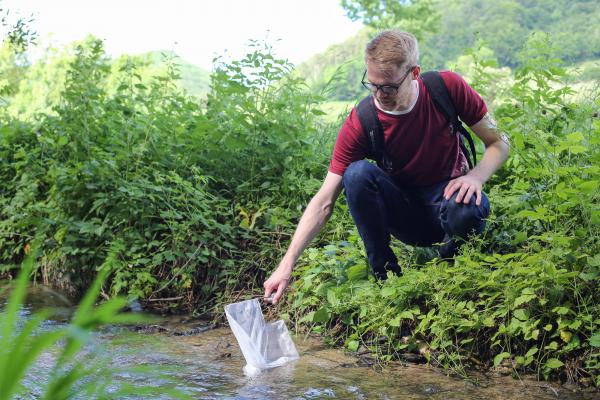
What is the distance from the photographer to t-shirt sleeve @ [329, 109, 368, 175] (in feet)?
12.8

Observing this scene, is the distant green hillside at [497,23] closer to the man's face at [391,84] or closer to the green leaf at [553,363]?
the man's face at [391,84]

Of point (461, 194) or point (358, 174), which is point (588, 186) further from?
point (358, 174)

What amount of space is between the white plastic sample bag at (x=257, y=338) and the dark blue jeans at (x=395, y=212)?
27.4 inches

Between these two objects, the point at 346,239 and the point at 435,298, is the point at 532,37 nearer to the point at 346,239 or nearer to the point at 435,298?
the point at 346,239

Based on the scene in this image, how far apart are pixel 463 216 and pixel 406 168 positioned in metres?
0.41

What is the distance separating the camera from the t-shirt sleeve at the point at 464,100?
3855 mm

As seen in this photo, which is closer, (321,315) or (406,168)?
(406,168)

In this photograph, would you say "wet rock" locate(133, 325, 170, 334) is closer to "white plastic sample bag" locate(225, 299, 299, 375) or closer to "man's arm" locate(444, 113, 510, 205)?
"white plastic sample bag" locate(225, 299, 299, 375)

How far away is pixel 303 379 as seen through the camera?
3461 millimetres

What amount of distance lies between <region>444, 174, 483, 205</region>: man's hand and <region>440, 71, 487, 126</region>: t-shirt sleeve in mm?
327

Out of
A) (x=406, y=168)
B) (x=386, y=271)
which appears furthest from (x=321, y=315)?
(x=406, y=168)

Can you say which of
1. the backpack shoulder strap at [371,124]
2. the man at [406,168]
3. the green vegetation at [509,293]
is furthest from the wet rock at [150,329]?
the backpack shoulder strap at [371,124]

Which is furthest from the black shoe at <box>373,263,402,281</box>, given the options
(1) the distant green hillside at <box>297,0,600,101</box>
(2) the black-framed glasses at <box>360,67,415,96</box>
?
(1) the distant green hillside at <box>297,0,600,101</box>

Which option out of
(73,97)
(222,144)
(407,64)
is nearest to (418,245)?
(407,64)
